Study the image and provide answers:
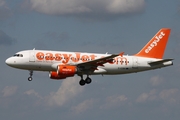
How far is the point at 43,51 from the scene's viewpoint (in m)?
81.3

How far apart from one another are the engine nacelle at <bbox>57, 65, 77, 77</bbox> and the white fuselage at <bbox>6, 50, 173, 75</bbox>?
3.44 ft

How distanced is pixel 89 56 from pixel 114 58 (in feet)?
13.7

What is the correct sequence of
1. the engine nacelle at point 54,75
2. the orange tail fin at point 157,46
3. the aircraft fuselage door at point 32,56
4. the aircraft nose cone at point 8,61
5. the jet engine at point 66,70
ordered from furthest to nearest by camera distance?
the orange tail fin at point 157,46, the engine nacelle at point 54,75, the aircraft nose cone at point 8,61, the aircraft fuselage door at point 32,56, the jet engine at point 66,70

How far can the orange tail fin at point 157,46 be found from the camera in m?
89.4

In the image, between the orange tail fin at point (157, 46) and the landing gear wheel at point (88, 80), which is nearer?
the landing gear wheel at point (88, 80)

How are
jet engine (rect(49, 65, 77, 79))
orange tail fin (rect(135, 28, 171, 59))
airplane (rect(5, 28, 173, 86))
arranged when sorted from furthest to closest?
orange tail fin (rect(135, 28, 171, 59)) → airplane (rect(5, 28, 173, 86)) → jet engine (rect(49, 65, 77, 79))

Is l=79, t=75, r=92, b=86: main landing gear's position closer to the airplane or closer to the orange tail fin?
the airplane

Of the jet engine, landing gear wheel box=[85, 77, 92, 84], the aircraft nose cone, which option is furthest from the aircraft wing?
the aircraft nose cone

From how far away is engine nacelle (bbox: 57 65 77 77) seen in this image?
79.9 m

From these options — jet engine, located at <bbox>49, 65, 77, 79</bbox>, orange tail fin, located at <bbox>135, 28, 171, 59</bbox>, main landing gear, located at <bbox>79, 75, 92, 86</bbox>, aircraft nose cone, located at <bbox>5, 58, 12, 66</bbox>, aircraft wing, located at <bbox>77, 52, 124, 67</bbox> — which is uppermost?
orange tail fin, located at <bbox>135, 28, 171, 59</bbox>

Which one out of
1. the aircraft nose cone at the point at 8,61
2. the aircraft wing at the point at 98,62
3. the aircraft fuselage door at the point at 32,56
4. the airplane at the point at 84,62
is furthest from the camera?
the aircraft nose cone at the point at 8,61

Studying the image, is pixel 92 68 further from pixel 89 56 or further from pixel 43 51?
pixel 43 51

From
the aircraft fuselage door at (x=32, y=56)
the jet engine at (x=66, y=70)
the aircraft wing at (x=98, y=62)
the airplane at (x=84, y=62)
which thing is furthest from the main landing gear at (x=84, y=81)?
the aircraft fuselage door at (x=32, y=56)

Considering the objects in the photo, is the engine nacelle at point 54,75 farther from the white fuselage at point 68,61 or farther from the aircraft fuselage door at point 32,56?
the aircraft fuselage door at point 32,56
